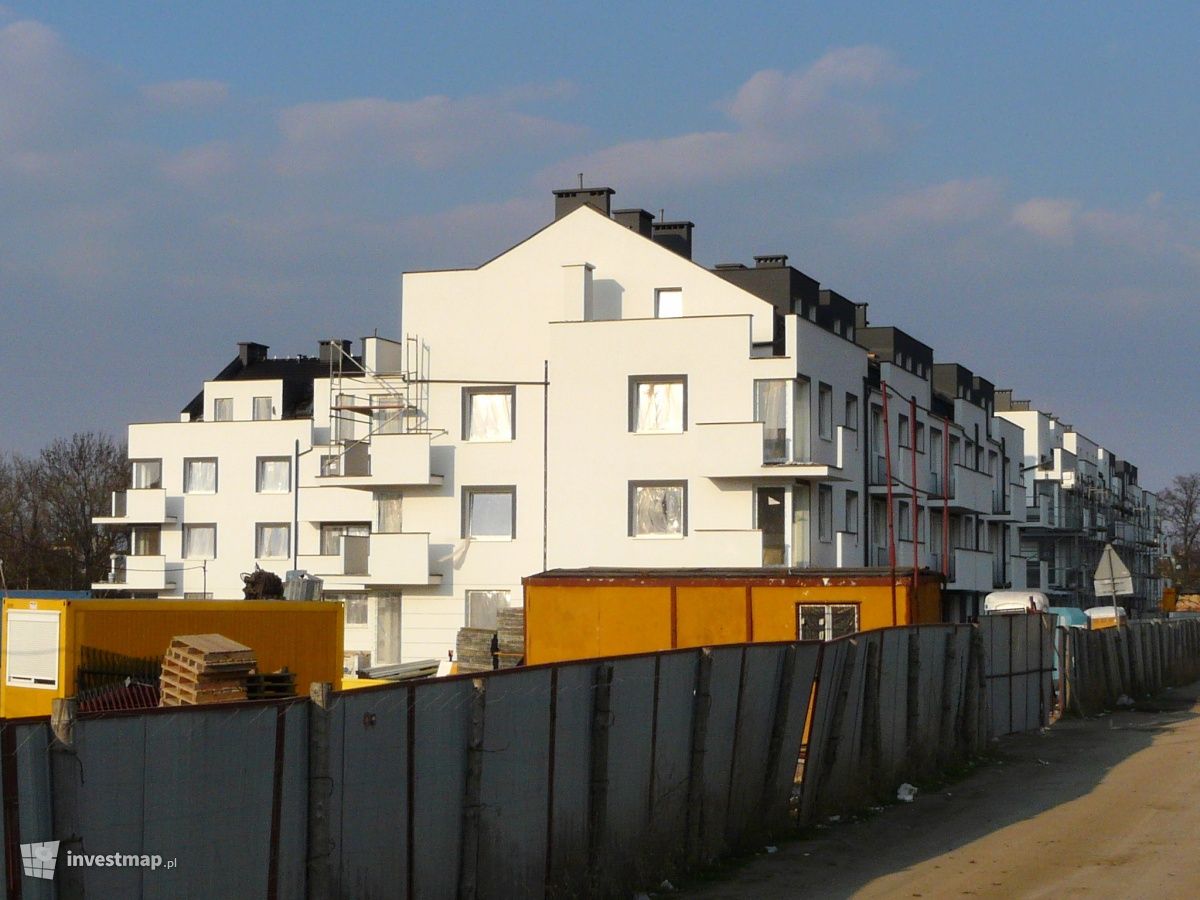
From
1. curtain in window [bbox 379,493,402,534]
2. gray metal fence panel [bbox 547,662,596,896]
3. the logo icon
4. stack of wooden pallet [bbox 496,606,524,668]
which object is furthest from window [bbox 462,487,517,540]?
the logo icon

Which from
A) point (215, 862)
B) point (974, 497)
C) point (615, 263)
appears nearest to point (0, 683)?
point (215, 862)

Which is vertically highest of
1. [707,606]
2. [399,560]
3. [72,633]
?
[399,560]

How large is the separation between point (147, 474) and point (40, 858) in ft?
221

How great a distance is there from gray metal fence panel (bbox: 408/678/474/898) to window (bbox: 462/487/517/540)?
35.8 meters

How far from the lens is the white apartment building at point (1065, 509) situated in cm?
9500

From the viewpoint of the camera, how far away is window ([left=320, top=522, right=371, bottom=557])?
2616 inches

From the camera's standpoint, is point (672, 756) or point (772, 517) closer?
point (672, 756)

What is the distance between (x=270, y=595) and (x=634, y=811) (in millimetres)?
21065

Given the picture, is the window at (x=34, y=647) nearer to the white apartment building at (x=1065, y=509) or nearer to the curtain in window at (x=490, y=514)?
the curtain in window at (x=490, y=514)

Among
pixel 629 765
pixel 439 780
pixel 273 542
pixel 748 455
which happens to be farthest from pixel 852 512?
pixel 439 780

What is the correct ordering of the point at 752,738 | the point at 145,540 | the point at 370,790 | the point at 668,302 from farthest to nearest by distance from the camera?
the point at 145,540
the point at 668,302
the point at 752,738
the point at 370,790

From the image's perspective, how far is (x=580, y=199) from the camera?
178 feet

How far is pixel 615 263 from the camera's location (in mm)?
47969

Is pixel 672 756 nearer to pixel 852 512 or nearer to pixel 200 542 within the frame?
pixel 852 512
